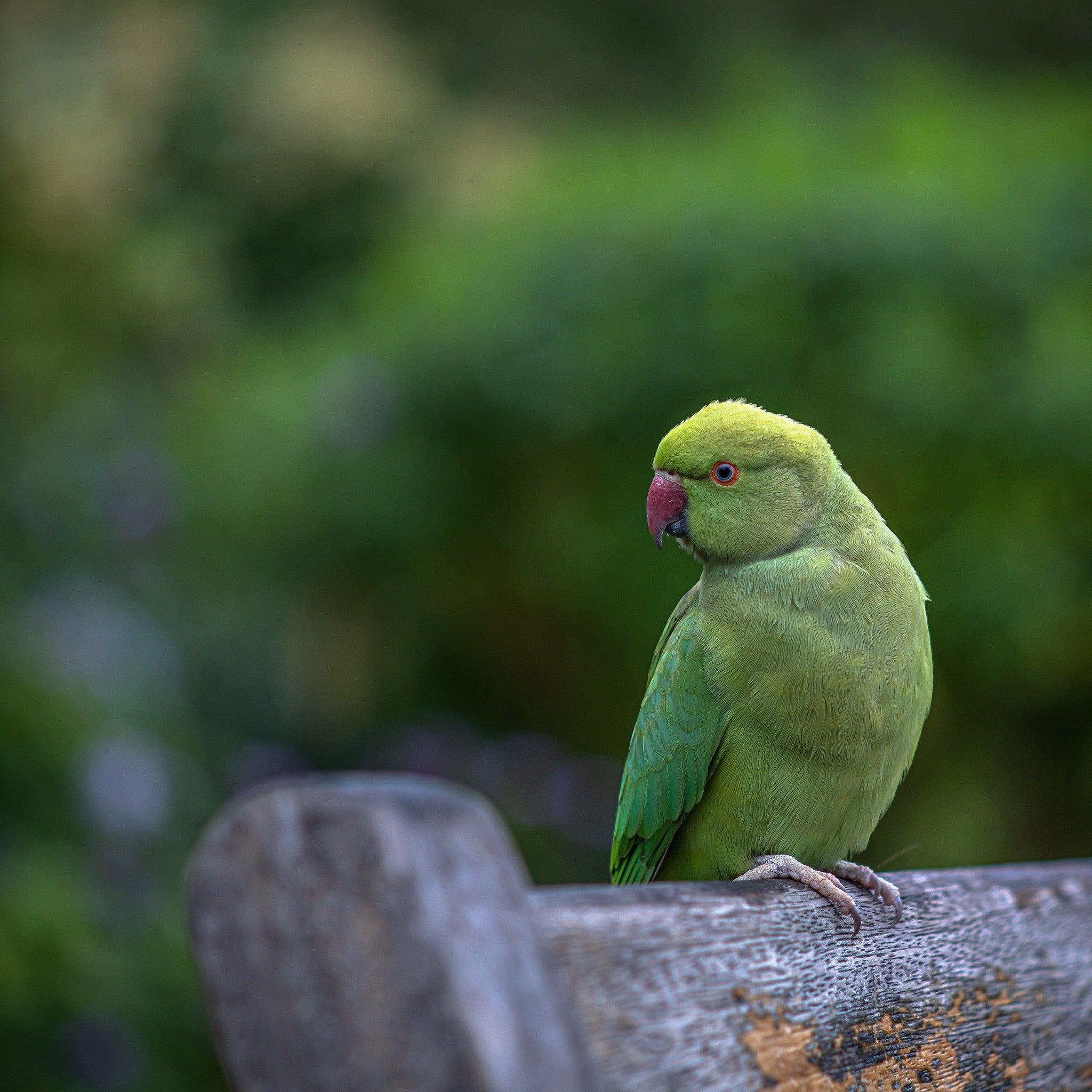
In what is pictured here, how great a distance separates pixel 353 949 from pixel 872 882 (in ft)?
3.05

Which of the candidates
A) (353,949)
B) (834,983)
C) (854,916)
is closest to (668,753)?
(854,916)

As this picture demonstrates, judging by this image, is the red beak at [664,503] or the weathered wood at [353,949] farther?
the red beak at [664,503]

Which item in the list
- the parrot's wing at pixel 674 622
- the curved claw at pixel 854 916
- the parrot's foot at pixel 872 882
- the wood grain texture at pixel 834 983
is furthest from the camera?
the parrot's wing at pixel 674 622

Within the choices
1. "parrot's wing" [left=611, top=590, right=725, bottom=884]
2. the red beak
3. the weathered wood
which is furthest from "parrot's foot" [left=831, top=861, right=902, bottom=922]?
the weathered wood

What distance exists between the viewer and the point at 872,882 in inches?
60.6

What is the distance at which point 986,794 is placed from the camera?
3.89m

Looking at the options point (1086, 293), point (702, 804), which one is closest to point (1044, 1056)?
point (702, 804)

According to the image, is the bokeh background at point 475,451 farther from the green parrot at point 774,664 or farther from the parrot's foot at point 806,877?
the parrot's foot at point 806,877

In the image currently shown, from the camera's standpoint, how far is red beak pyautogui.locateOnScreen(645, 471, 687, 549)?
6.25 feet

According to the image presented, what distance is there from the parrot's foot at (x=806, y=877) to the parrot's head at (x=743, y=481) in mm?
461

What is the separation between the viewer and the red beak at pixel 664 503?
6.25 ft

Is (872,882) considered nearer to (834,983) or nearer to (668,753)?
(834,983)

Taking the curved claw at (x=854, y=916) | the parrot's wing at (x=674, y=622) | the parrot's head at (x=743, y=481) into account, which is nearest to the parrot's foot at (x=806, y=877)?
the curved claw at (x=854, y=916)

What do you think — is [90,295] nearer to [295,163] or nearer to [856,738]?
[295,163]
